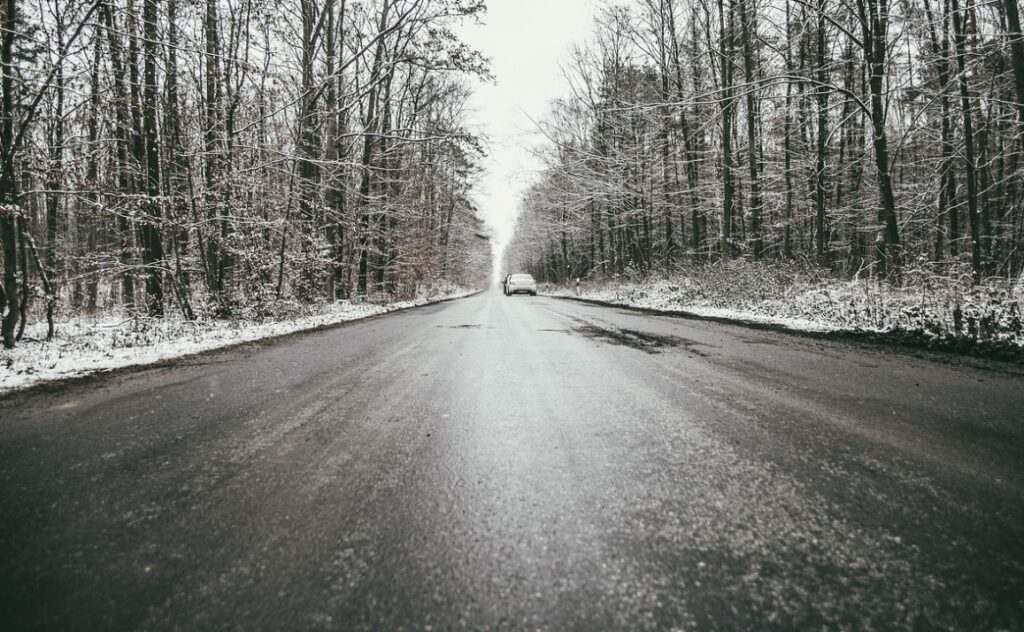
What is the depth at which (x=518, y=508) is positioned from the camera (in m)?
1.58

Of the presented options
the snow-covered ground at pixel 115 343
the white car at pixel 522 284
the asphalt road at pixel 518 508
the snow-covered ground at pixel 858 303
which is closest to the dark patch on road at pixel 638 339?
the asphalt road at pixel 518 508

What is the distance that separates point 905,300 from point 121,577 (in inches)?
358

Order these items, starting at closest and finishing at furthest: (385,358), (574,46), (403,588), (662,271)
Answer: (403,588)
(385,358)
(662,271)
(574,46)

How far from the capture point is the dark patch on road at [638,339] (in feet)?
17.7

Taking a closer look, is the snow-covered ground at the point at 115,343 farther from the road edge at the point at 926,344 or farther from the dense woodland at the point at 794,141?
the dense woodland at the point at 794,141

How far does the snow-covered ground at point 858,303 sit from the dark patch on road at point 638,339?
2461 mm

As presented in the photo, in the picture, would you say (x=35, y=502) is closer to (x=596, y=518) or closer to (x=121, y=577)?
(x=121, y=577)

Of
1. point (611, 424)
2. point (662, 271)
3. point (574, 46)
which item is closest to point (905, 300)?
point (611, 424)

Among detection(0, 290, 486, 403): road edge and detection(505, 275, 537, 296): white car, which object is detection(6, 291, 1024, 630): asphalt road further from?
detection(505, 275, 537, 296): white car

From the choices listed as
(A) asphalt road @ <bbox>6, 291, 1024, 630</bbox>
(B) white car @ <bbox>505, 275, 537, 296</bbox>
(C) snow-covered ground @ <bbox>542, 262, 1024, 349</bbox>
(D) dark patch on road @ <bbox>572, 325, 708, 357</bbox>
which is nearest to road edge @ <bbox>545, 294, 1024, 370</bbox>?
(C) snow-covered ground @ <bbox>542, 262, 1024, 349</bbox>

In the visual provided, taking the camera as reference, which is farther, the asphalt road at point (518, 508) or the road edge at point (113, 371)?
the road edge at point (113, 371)

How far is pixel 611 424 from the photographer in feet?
8.27

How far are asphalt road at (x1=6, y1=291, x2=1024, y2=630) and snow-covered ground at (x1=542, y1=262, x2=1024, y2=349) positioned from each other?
257cm

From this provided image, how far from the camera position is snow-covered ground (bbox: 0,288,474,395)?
14.4 feet
